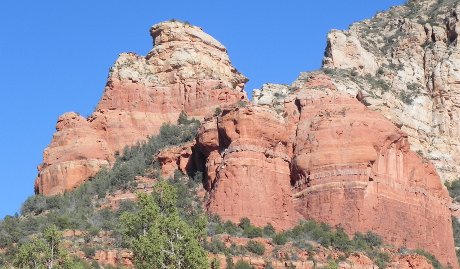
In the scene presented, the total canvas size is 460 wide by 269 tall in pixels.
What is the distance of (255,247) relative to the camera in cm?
8306

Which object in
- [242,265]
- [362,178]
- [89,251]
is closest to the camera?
[242,265]

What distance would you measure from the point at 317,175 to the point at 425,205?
9350mm

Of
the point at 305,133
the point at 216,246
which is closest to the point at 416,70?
the point at 305,133

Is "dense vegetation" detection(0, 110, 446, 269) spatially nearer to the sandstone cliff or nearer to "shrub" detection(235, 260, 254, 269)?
"shrub" detection(235, 260, 254, 269)

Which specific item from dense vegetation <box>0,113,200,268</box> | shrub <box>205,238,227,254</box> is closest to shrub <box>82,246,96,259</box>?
dense vegetation <box>0,113,200,268</box>

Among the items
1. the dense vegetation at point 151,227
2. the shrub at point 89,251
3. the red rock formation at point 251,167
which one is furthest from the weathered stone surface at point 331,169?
the shrub at point 89,251

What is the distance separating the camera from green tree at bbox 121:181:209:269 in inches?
2468

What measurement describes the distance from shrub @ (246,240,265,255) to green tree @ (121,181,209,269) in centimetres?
1470

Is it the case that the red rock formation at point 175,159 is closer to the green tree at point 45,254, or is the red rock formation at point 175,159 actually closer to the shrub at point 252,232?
the shrub at point 252,232

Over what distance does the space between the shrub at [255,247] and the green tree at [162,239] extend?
1470cm

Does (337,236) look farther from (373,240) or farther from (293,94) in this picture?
(293,94)

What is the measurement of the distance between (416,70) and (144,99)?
29953 mm

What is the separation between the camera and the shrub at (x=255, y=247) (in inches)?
3268

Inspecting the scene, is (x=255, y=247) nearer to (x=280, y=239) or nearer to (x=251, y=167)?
(x=280, y=239)
